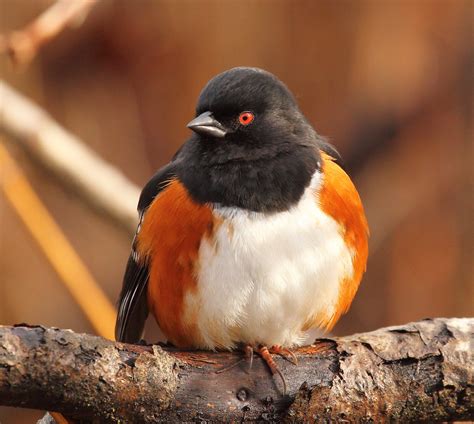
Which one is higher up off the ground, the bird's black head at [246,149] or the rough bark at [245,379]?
the bird's black head at [246,149]

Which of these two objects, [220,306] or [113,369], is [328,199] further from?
[113,369]

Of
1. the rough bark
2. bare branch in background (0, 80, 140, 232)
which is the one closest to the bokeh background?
bare branch in background (0, 80, 140, 232)

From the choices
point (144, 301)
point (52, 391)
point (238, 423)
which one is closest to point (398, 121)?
point (144, 301)

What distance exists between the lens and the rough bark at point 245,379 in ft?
8.38

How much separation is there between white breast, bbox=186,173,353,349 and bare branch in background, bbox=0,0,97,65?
2.94 feet

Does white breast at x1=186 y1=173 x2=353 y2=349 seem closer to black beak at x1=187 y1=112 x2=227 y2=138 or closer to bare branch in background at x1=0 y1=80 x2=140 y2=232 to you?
black beak at x1=187 y1=112 x2=227 y2=138

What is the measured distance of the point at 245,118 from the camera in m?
3.47

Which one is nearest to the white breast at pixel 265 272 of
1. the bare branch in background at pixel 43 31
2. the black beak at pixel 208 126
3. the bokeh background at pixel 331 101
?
the black beak at pixel 208 126

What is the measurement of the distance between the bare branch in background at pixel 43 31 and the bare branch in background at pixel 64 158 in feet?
3.40

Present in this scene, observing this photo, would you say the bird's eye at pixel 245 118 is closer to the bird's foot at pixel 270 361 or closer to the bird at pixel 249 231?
the bird at pixel 249 231

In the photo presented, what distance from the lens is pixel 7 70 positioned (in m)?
5.95

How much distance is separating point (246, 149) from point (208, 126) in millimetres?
191

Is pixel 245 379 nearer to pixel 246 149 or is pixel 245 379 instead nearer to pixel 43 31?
pixel 246 149

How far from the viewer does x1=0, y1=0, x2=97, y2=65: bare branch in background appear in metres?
3.21
